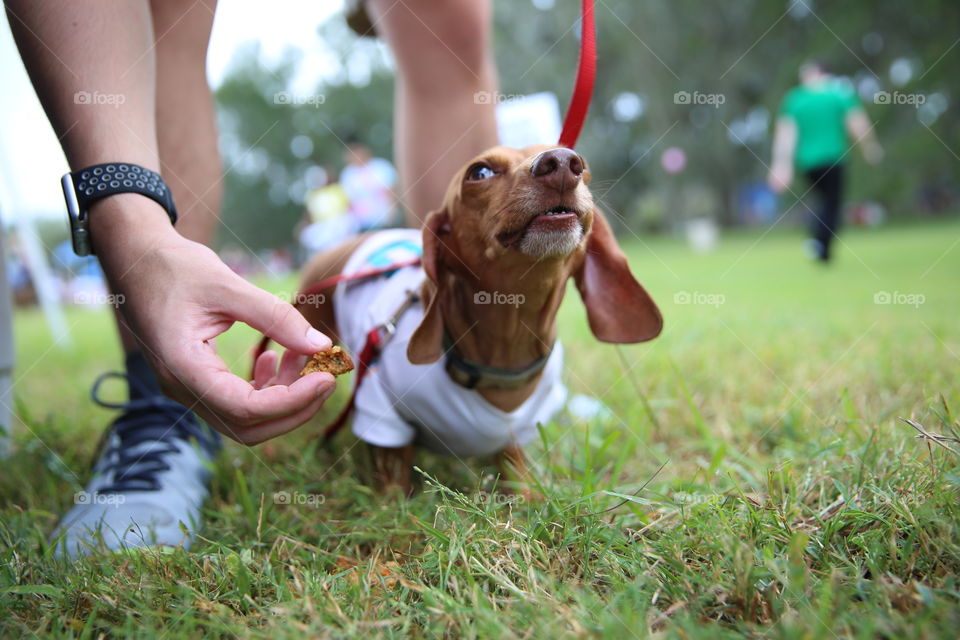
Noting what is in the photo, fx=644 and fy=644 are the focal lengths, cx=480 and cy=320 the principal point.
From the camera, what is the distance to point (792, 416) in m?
1.69

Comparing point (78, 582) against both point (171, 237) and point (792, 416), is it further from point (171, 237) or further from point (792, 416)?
point (792, 416)

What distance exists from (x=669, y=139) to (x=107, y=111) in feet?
59.1

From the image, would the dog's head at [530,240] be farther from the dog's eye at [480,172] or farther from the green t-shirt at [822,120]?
the green t-shirt at [822,120]

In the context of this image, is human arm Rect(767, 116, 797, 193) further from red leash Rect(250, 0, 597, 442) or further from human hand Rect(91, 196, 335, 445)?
human hand Rect(91, 196, 335, 445)

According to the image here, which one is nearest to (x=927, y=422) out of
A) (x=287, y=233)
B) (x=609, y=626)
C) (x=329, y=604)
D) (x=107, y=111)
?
(x=609, y=626)

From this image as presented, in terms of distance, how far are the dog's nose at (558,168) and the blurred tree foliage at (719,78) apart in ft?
30.5

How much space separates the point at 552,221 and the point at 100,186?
0.80m

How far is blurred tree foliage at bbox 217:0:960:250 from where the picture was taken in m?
13.7

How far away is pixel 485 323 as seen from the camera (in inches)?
59.6

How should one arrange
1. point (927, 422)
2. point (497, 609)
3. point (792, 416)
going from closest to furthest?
point (497, 609) < point (927, 422) < point (792, 416)

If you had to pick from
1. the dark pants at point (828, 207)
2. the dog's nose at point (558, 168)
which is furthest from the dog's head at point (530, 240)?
the dark pants at point (828, 207)

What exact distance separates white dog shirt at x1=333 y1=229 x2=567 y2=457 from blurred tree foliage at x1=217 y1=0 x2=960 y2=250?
9.09 m

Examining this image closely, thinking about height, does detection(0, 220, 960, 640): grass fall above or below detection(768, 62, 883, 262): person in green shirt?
below

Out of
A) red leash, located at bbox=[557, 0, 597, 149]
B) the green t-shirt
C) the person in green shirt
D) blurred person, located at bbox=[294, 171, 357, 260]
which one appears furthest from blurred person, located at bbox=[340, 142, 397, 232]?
red leash, located at bbox=[557, 0, 597, 149]
